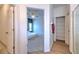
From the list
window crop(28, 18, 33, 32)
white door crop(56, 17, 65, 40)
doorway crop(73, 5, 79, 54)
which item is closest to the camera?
doorway crop(73, 5, 79, 54)

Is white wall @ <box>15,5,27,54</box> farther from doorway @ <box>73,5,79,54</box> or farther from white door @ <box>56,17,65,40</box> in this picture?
doorway @ <box>73,5,79,54</box>

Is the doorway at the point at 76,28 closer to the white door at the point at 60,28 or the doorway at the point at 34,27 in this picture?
the white door at the point at 60,28

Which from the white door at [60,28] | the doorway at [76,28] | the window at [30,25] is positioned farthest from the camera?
the white door at [60,28]

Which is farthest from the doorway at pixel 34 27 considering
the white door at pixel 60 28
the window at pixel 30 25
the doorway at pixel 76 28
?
the doorway at pixel 76 28

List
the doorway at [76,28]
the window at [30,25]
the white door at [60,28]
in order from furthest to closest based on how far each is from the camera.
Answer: the white door at [60,28], the window at [30,25], the doorway at [76,28]

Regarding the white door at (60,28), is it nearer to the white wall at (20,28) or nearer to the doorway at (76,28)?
the doorway at (76,28)

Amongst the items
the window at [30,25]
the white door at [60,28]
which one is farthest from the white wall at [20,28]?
the white door at [60,28]

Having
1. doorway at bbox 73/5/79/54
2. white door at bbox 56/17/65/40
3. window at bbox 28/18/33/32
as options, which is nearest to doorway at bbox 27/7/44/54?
window at bbox 28/18/33/32

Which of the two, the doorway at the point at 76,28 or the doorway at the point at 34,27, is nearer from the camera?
the doorway at the point at 76,28

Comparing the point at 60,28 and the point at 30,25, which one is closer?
the point at 30,25

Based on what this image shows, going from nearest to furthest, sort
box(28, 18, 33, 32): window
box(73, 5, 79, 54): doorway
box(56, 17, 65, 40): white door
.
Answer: box(73, 5, 79, 54): doorway < box(28, 18, 33, 32): window < box(56, 17, 65, 40): white door

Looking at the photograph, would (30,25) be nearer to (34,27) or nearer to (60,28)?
(34,27)

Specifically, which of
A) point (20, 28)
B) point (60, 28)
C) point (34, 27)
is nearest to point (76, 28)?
point (60, 28)

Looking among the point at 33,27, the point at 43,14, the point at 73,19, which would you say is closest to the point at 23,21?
the point at 33,27
